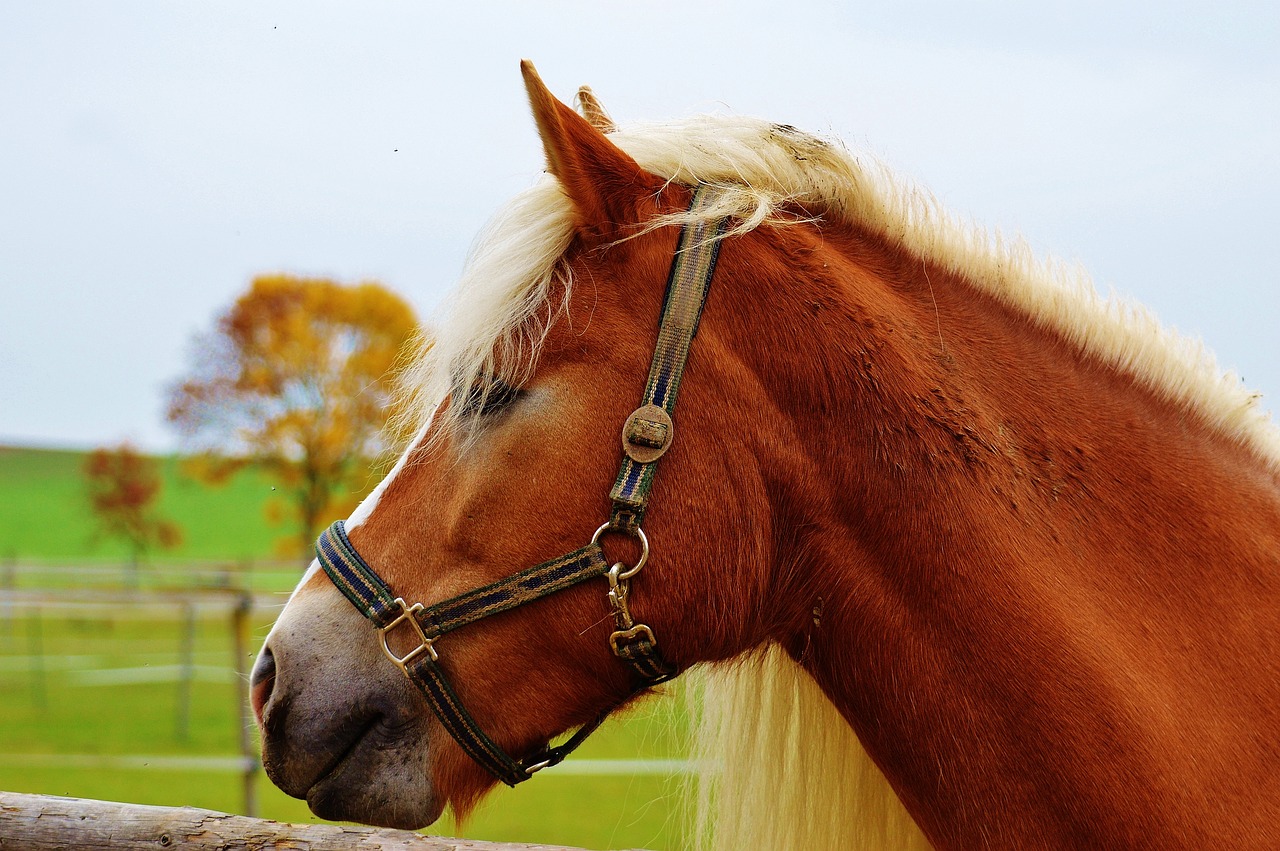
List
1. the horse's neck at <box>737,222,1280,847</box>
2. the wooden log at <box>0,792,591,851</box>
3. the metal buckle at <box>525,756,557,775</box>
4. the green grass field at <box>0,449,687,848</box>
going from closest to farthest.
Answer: the horse's neck at <box>737,222,1280,847</box>, the metal buckle at <box>525,756,557,775</box>, the wooden log at <box>0,792,591,851</box>, the green grass field at <box>0,449,687,848</box>

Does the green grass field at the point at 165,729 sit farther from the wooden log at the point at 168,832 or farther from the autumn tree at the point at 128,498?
the autumn tree at the point at 128,498

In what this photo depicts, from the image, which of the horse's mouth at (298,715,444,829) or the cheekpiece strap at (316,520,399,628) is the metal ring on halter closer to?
the cheekpiece strap at (316,520,399,628)

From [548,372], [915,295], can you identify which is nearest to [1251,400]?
[915,295]

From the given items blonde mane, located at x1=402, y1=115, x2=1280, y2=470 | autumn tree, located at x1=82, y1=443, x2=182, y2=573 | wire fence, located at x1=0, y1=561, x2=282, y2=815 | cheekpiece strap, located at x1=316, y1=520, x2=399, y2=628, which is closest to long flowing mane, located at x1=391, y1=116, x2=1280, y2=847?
blonde mane, located at x1=402, y1=115, x2=1280, y2=470

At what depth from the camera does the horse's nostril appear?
5.90ft

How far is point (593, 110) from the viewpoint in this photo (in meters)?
2.28

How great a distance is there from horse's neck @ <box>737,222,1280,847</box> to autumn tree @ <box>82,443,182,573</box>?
3459 centimetres

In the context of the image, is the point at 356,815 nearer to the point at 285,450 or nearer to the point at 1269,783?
the point at 1269,783

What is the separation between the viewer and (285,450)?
23438 millimetres

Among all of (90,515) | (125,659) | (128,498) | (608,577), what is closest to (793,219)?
(608,577)

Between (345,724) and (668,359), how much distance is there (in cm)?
87

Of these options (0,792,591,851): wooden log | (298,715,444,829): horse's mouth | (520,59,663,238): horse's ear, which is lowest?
(0,792,591,851): wooden log

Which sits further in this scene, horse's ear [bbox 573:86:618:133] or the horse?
horse's ear [bbox 573:86:618:133]

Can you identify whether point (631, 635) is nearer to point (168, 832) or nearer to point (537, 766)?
point (537, 766)
